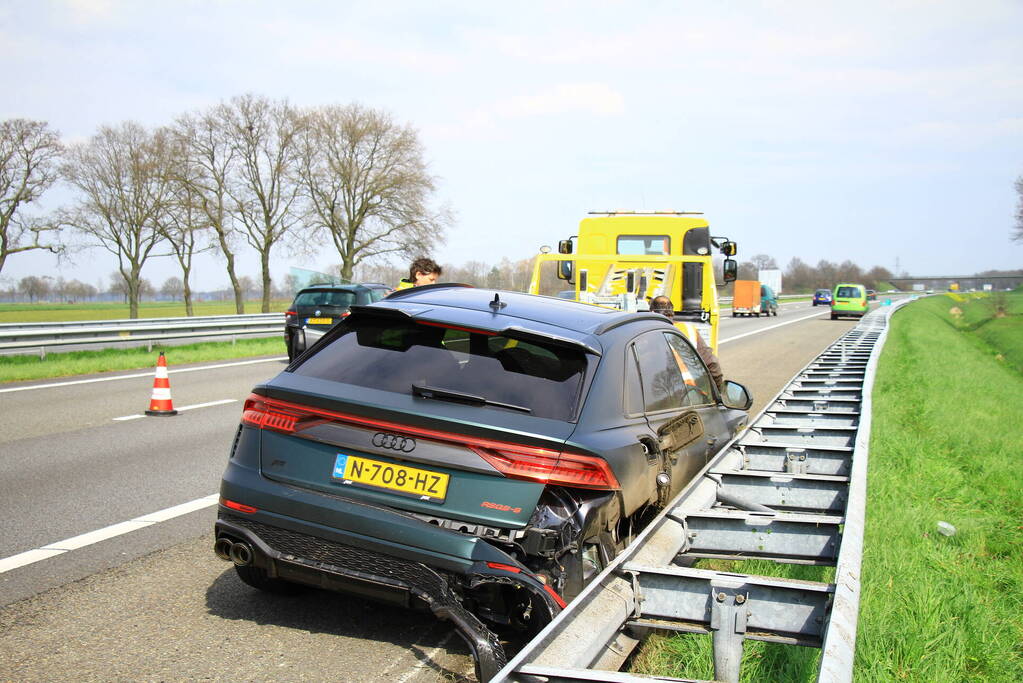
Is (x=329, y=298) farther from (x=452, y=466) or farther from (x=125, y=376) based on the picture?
(x=452, y=466)

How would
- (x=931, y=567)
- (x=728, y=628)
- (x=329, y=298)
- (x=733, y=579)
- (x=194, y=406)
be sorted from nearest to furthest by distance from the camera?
(x=728, y=628) → (x=733, y=579) → (x=931, y=567) → (x=194, y=406) → (x=329, y=298)

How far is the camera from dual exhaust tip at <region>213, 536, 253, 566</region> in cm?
374

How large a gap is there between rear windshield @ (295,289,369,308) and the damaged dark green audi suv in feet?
44.7

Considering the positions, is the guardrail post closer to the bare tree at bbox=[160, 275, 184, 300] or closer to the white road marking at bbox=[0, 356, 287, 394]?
the white road marking at bbox=[0, 356, 287, 394]

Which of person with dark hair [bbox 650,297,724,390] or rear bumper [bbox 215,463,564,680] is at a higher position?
person with dark hair [bbox 650,297,724,390]

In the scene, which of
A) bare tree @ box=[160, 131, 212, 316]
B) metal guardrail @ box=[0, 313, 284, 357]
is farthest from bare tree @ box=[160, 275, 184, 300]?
metal guardrail @ box=[0, 313, 284, 357]

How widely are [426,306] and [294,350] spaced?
14054mm

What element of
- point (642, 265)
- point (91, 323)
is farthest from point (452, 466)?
point (91, 323)

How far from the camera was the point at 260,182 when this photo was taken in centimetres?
5516

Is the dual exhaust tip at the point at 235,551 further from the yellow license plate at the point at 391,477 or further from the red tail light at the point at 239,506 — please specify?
the yellow license plate at the point at 391,477

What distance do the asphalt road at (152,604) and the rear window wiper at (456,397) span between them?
3.61 feet

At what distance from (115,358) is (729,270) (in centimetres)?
1208

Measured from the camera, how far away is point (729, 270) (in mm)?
13609

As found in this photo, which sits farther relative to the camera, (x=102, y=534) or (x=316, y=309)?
(x=316, y=309)
